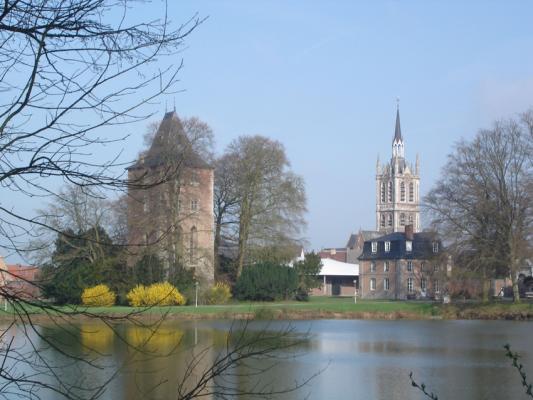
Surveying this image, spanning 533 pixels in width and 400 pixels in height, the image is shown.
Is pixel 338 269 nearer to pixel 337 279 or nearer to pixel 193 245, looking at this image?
pixel 337 279

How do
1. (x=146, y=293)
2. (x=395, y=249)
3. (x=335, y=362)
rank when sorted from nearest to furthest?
(x=335, y=362), (x=146, y=293), (x=395, y=249)

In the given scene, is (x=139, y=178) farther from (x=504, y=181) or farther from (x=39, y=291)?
(x=504, y=181)

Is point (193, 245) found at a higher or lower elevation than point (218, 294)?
higher

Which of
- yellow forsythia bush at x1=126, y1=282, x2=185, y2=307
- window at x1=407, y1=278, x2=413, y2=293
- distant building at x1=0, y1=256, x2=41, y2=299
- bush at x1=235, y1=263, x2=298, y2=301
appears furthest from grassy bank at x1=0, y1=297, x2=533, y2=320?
distant building at x1=0, y1=256, x2=41, y2=299

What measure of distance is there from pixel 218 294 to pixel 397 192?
63.7 m

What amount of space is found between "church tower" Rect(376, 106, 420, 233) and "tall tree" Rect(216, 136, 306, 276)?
5681cm

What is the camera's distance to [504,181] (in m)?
34.9

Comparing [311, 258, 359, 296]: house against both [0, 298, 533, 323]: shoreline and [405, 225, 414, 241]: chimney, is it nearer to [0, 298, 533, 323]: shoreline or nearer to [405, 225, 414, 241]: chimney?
[405, 225, 414, 241]: chimney

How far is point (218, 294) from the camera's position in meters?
38.3

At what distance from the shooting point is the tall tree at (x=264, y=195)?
42.6 m

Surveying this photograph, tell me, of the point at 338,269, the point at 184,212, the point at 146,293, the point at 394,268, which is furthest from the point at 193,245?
the point at 338,269

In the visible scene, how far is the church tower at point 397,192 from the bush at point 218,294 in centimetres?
6159

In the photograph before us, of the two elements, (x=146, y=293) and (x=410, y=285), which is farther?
(x=410, y=285)

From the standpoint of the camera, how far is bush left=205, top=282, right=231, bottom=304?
124ft
